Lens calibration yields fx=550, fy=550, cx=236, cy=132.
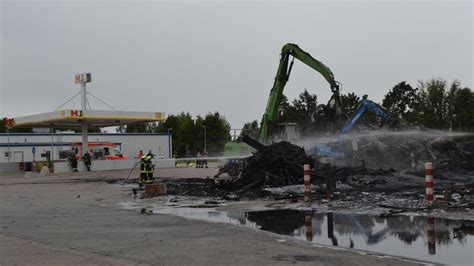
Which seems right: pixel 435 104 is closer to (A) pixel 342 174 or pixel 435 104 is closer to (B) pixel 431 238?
(A) pixel 342 174

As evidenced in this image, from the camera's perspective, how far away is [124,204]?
57.7ft

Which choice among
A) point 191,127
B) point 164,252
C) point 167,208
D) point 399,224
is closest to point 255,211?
point 167,208

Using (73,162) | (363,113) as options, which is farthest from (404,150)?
(73,162)

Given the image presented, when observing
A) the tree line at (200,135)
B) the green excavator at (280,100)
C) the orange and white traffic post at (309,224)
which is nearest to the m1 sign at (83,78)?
the green excavator at (280,100)

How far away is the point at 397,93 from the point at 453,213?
Answer: 187 feet

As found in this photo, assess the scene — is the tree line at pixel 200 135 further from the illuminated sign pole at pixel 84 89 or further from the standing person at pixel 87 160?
the standing person at pixel 87 160

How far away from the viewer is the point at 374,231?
1046cm

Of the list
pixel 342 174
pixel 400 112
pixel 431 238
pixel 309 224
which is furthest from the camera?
pixel 400 112

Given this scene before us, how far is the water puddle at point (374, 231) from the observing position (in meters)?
8.42

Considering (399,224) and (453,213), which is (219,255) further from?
(453,213)

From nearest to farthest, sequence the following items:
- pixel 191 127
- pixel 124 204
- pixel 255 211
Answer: pixel 255 211 → pixel 124 204 → pixel 191 127

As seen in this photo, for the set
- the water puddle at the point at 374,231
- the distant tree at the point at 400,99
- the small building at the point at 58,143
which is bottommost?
the water puddle at the point at 374,231

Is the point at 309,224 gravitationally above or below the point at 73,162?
below

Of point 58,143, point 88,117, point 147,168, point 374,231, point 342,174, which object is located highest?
point 88,117
